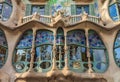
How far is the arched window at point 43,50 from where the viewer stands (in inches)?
548

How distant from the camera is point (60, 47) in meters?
14.2

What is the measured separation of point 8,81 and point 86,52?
15.8 feet

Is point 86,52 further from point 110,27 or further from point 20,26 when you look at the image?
point 20,26

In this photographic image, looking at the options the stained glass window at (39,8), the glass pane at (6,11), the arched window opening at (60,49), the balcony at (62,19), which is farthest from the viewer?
the stained glass window at (39,8)

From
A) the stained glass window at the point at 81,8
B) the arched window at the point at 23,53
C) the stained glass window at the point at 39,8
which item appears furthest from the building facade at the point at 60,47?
the stained glass window at the point at 81,8

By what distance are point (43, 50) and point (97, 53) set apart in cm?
326

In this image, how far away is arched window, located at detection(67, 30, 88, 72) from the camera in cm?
1398

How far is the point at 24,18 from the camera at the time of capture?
617 inches

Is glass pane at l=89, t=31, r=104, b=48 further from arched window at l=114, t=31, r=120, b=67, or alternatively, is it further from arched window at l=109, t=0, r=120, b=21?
arched window at l=109, t=0, r=120, b=21

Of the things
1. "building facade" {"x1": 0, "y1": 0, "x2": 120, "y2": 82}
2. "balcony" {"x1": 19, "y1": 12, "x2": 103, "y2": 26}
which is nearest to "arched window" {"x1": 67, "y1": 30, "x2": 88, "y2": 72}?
"building facade" {"x1": 0, "y1": 0, "x2": 120, "y2": 82}

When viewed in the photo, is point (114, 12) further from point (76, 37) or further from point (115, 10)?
point (76, 37)

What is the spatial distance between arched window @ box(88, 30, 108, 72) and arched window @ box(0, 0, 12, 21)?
5.51 meters

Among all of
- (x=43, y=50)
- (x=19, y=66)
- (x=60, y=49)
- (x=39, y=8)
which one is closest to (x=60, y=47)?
(x=60, y=49)

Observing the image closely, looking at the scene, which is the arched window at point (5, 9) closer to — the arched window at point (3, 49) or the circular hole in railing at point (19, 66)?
the arched window at point (3, 49)
